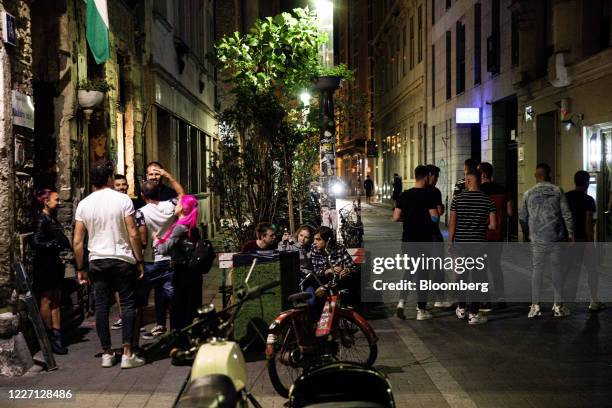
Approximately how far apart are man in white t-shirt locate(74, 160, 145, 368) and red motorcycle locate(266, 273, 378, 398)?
5.41ft

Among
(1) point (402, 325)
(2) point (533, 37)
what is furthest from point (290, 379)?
(2) point (533, 37)

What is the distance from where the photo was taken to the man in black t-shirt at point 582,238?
991 cm

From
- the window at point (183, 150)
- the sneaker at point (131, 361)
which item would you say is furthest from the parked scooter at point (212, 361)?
the window at point (183, 150)

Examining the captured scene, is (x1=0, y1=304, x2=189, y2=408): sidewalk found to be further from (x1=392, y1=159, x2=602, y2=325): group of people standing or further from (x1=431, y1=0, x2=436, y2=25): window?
(x1=431, y1=0, x2=436, y2=25): window

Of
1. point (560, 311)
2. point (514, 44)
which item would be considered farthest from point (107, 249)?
point (514, 44)

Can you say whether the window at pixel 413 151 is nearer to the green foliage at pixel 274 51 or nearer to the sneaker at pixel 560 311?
the green foliage at pixel 274 51

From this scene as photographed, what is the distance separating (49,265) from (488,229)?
5233 mm

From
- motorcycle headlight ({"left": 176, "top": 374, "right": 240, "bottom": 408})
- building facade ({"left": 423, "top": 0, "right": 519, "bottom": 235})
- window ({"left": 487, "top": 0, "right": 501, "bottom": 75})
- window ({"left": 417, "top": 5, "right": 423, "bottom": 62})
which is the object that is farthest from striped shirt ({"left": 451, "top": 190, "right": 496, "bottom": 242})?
window ({"left": 417, "top": 5, "right": 423, "bottom": 62})

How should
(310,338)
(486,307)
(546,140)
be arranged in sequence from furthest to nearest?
(546,140), (486,307), (310,338)

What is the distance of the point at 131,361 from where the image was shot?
7.22 meters

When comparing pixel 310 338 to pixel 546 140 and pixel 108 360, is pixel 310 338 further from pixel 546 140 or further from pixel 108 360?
pixel 546 140

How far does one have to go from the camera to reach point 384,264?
1534 cm

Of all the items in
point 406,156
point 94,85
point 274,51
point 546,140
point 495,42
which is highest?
point 495,42

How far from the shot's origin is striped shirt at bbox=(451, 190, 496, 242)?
30.8ft
